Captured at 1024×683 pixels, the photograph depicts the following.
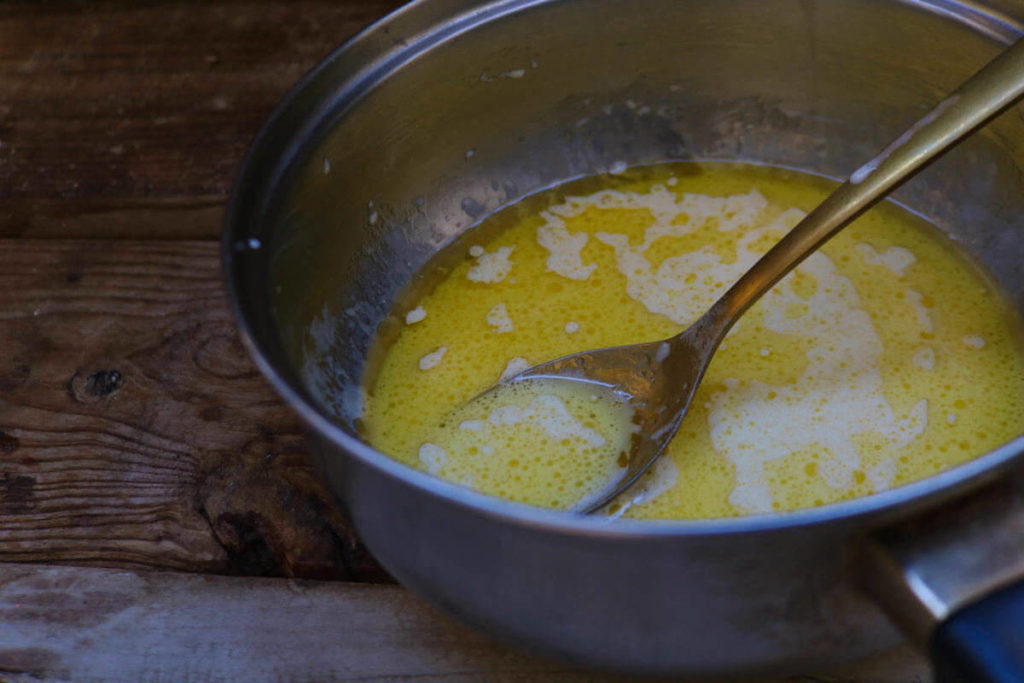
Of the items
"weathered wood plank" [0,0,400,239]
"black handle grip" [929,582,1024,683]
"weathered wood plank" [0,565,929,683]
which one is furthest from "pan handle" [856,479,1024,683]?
"weathered wood plank" [0,0,400,239]

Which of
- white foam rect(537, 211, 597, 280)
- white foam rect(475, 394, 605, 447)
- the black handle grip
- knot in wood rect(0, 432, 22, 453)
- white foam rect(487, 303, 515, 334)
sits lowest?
knot in wood rect(0, 432, 22, 453)

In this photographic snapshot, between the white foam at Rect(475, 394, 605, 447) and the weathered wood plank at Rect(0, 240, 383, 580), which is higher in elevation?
the white foam at Rect(475, 394, 605, 447)

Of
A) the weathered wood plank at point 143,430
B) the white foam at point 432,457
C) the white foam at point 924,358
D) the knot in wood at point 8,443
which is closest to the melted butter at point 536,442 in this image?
the white foam at point 432,457

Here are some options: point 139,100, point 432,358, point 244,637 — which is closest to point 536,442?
point 432,358

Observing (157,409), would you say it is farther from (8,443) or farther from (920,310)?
(920,310)

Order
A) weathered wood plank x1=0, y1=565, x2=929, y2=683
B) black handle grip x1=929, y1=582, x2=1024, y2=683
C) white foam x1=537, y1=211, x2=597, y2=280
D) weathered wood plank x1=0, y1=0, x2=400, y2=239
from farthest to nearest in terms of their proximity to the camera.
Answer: weathered wood plank x1=0, y1=0, x2=400, y2=239 < white foam x1=537, y1=211, x2=597, y2=280 < weathered wood plank x1=0, y1=565, x2=929, y2=683 < black handle grip x1=929, y1=582, x2=1024, y2=683

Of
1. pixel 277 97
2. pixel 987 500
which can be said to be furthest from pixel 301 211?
pixel 987 500

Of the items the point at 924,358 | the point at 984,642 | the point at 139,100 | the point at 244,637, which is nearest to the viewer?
the point at 984,642

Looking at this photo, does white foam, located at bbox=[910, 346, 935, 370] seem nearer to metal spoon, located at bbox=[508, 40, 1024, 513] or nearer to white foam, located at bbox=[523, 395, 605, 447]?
metal spoon, located at bbox=[508, 40, 1024, 513]
